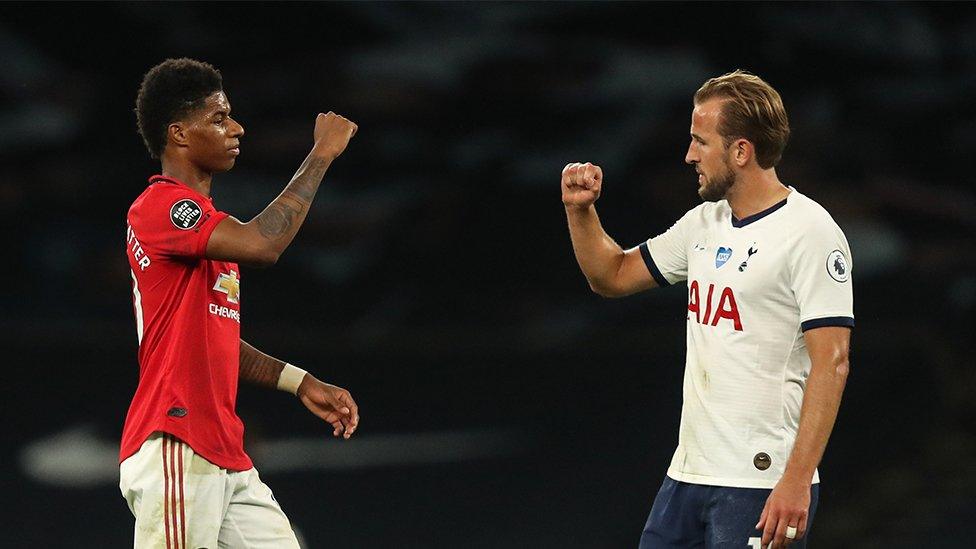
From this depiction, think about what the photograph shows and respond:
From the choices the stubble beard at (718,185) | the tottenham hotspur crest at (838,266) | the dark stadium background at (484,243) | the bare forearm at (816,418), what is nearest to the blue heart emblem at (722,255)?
the stubble beard at (718,185)

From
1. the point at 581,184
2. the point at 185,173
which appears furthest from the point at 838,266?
the point at 185,173

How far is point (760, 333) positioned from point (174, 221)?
1254mm

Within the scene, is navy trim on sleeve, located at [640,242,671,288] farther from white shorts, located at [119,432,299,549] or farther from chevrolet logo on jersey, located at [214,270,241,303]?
white shorts, located at [119,432,299,549]

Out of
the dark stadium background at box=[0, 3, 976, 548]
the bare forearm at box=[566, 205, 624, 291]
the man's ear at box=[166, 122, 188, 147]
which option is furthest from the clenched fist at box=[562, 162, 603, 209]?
the dark stadium background at box=[0, 3, 976, 548]

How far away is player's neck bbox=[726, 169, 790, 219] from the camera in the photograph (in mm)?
2783

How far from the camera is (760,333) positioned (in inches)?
106

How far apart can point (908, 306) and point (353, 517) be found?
7.57 feet

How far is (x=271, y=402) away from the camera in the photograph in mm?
4922

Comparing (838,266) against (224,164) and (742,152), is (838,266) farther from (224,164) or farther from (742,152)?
(224,164)

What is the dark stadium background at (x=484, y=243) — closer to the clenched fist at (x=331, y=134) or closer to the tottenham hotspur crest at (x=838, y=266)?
the clenched fist at (x=331, y=134)

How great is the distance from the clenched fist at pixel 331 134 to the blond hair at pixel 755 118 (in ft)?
2.71

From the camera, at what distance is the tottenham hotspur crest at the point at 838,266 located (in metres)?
2.61

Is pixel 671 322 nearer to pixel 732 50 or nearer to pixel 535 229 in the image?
pixel 535 229

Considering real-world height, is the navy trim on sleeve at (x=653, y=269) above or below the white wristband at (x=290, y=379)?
above
